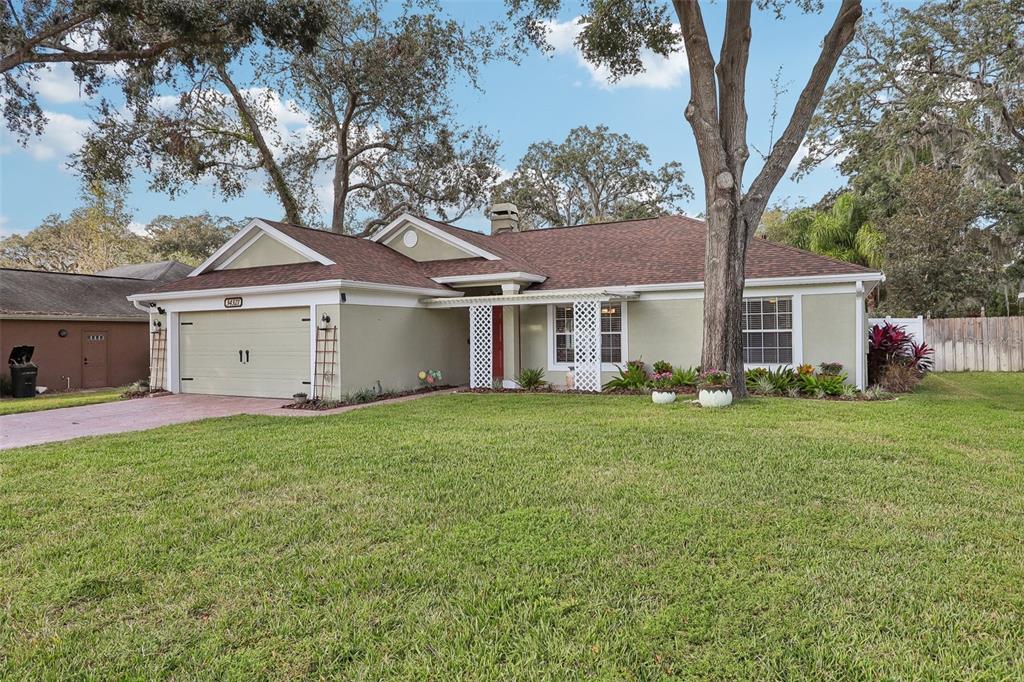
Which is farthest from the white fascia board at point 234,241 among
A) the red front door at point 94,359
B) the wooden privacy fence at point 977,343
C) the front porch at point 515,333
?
the wooden privacy fence at point 977,343

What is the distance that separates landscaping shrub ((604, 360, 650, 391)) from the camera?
13117 millimetres

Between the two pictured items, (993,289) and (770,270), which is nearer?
(770,270)

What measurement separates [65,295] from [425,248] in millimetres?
11519

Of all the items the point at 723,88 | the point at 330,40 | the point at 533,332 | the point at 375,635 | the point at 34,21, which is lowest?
the point at 375,635

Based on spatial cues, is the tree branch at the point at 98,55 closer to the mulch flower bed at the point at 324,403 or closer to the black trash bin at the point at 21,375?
the black trash bin at the point at 21,375

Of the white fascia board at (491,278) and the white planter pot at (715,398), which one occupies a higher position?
the white fascia board at (491,278)

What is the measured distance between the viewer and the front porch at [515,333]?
1329 centimetres

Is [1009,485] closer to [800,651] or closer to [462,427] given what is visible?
[800,651]

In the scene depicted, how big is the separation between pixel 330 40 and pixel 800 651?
23116 millimetres

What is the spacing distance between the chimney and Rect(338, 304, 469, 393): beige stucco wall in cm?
514

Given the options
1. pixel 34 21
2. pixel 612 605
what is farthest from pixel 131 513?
pixel 34 21

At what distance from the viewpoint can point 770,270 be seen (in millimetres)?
12766

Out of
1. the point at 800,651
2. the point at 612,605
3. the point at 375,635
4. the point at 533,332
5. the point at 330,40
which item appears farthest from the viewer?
the point at 330,40

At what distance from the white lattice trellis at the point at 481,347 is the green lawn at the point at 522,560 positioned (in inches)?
277
